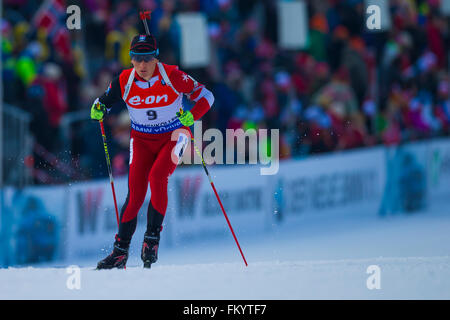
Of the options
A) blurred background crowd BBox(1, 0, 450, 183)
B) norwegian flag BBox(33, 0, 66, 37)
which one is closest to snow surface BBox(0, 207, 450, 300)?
blurred background crowd BBox(1, 0, 450, 183)

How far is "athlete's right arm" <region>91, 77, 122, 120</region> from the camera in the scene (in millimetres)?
7559

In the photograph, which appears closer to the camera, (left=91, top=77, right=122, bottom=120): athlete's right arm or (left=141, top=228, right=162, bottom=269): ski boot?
(left=91, top=77, right=122, bottom=120): athlete's right arm

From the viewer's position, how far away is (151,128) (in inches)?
300

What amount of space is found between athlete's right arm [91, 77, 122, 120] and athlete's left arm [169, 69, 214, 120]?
48 centimetres

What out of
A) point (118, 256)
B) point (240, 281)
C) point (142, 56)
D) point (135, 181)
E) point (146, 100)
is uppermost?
point (142, 56)

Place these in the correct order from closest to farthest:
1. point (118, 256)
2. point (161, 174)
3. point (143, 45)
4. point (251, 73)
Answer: point (143, 45) → point (161, 174) → point (118, 256) → point (251, 73)

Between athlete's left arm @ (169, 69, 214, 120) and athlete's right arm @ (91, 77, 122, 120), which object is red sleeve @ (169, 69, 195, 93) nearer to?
athlete's left arm @ (169, 69, 214, 120)

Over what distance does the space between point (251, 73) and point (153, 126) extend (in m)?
6.51

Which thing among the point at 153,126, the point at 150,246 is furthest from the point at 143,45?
the point at 150,246

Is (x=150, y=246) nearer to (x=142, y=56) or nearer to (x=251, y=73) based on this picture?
(x=142, y=56)

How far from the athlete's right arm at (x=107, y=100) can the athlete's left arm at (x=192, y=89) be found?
48 cm

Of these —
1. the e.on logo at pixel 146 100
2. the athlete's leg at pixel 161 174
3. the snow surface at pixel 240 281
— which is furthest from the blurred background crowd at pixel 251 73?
the e.on logo at pixel 146 100

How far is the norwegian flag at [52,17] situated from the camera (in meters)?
11.9
